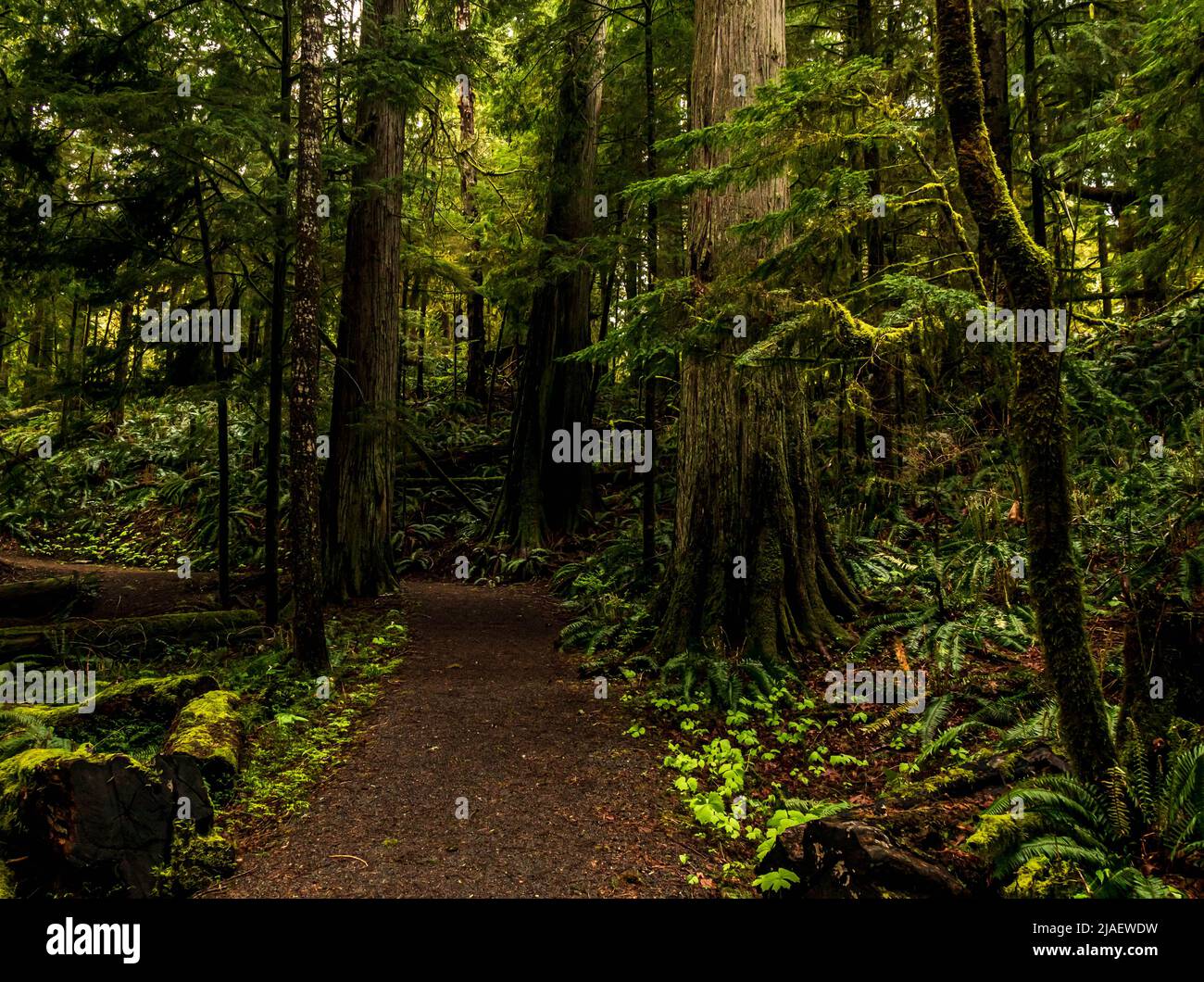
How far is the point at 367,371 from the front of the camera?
10375 millimetres

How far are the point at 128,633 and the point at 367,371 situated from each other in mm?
4813

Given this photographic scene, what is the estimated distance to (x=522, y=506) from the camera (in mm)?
12703

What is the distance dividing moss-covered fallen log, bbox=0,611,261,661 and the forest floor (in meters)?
2.63

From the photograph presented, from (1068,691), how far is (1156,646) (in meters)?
1.15

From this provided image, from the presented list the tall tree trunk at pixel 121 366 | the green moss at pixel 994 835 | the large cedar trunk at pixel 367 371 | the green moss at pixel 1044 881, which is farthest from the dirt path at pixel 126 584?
the green moss at pixel 1044 881

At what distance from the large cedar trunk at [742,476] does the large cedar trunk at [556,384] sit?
19.3 ft

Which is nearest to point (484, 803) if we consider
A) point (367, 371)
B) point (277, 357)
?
point (277, 357)

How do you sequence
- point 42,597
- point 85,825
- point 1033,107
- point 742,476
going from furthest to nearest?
1. point 42,597
2. point 1033,107
3. point 742,476
4. point 85,825

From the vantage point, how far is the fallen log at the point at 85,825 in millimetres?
3482

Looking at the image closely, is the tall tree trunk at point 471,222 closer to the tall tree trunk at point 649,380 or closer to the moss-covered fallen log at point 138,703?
the tall tree trunk at point 649,380

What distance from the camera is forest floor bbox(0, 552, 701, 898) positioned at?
142 inches

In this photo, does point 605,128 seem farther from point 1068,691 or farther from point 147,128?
point 1068,691

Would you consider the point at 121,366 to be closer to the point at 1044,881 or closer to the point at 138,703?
the point at 138,703

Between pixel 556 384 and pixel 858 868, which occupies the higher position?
pixel 556 384
